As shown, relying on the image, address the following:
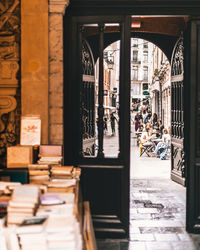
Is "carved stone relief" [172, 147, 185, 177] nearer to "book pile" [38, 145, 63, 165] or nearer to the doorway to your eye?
the doorway

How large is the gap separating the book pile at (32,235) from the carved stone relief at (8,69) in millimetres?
2627

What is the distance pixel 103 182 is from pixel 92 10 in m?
2.41

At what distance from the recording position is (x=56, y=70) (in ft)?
16.4

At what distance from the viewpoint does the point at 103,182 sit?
521 cm

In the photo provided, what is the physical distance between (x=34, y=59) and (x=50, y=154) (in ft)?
4.42

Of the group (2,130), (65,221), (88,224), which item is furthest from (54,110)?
(65,221)

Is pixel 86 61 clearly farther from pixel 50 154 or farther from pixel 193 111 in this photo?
pixel 50 154

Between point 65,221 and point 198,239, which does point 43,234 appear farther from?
point 198,239

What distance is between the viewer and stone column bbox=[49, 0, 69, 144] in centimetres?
491

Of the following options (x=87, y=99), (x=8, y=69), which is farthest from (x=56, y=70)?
(x=87, y=99)

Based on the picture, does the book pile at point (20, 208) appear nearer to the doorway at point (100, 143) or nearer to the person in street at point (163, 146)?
the doorway at point (100, 143)

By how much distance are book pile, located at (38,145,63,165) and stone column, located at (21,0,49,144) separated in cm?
60

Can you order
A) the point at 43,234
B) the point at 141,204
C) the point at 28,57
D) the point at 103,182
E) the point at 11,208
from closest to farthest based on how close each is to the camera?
the point at 43,234 → the point at 11,208 → the point at 28,57 → the point at 103,182 → the point at 141,204

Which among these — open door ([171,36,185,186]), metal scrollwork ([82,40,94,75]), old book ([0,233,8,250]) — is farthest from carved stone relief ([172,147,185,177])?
old book ([0,233,8,250])
